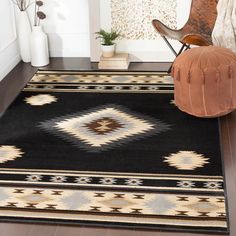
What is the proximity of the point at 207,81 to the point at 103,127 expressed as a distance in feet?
2.51

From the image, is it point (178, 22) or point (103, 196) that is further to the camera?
point (178, 22)

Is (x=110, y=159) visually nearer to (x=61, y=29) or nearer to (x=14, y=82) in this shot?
(x=14, y=82)

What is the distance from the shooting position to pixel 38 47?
202 inches

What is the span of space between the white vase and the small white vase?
0.10 m

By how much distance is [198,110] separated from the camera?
396 cm

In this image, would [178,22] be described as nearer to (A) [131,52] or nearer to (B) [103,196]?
(A) [131,52]

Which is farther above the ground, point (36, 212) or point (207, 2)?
point (207, 2)

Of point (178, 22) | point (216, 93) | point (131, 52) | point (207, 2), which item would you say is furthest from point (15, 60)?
point (216, 93)

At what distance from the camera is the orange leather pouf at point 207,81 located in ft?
12.7

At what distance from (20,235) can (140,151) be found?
1.03 m

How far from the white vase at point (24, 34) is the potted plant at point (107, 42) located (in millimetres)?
668

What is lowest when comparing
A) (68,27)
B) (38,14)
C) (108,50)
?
(108,50)

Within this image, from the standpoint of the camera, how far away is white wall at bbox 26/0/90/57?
5.21m

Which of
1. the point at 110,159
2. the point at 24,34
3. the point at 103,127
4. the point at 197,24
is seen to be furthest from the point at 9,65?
the point at 110,159
